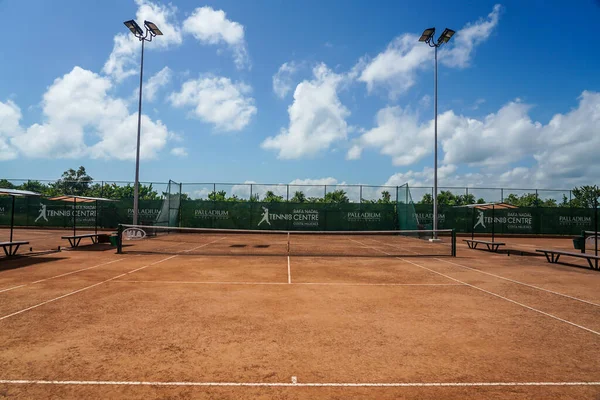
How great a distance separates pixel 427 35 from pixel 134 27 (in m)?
19.0

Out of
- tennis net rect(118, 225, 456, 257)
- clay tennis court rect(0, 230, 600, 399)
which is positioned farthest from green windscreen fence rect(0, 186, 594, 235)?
clay tennis court rect(0, 230, 600, 399)

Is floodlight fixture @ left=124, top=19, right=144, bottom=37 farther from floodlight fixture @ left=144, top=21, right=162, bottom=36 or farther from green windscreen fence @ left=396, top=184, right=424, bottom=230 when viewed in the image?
green windscreen fence @ left=396, top=184, right=424, bottom=230

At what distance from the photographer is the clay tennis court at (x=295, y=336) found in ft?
11.6

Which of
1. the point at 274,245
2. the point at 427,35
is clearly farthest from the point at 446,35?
the point at 274,245

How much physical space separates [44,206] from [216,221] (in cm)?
1511

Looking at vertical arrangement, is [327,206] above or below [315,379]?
above

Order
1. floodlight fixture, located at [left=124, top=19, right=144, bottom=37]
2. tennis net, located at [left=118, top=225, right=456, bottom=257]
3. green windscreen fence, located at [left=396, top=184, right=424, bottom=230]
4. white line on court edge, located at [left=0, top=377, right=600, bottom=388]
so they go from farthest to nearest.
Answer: green windscreen fence, located at [left=396, top=184, right=424, bottom=230]
floodlight fixture, located at [left=124, top=19, right=144, bottom=37]
tennis net, located at [left=118, top=225, right=456, bottom=257]
white line on court edge, located at [left=0, top=377, right=600, bottom=388]

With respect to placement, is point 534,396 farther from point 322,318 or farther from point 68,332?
point 68,332

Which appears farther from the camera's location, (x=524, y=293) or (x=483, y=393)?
(x=524, y=293)

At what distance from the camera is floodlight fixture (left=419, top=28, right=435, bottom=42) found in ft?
72.7

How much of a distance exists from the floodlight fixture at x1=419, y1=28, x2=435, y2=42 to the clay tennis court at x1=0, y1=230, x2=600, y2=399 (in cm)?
1853

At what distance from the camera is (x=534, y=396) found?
133 inches

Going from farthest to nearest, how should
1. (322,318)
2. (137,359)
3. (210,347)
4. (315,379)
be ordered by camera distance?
1. (322,318)
2. (210,347)
3. (137,359)
4. (315,379)

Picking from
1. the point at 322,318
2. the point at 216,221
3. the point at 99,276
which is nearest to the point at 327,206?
the point at 216,221
